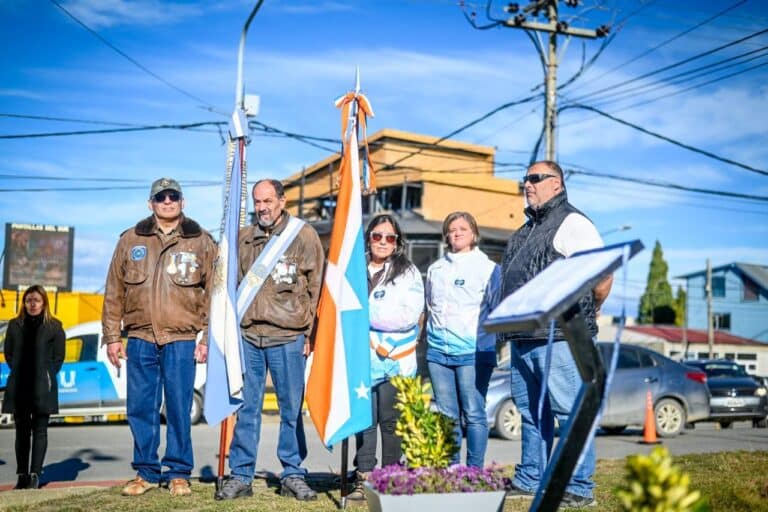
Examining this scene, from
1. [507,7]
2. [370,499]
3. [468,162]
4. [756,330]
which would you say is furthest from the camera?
[756,330]

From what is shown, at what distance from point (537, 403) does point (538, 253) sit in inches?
39.5

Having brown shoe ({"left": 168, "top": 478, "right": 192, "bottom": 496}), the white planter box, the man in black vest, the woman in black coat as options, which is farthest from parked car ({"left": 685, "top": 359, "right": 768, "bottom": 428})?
the white planter box

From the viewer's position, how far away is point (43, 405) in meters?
7.81

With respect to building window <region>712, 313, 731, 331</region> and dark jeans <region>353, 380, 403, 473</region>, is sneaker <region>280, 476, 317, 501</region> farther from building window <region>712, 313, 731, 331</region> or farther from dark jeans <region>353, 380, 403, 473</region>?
building window <region>712, 313, 731, 331</region>

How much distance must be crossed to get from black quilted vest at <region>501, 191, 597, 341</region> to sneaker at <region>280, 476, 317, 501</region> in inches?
70.4

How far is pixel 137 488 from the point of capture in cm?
623

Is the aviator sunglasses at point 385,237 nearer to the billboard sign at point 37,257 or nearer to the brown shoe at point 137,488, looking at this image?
the brown shoe at point 137,488

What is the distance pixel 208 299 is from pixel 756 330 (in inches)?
2603

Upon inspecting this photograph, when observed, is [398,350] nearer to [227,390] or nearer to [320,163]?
[227,390]

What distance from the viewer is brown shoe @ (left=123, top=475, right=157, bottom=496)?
6.19 meters

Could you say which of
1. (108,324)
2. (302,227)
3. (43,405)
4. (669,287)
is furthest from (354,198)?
(669,287)

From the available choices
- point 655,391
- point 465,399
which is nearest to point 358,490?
point 465,399

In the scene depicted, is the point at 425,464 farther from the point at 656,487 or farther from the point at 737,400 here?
the point at 737,400

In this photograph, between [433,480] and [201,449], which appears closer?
[433,480]
